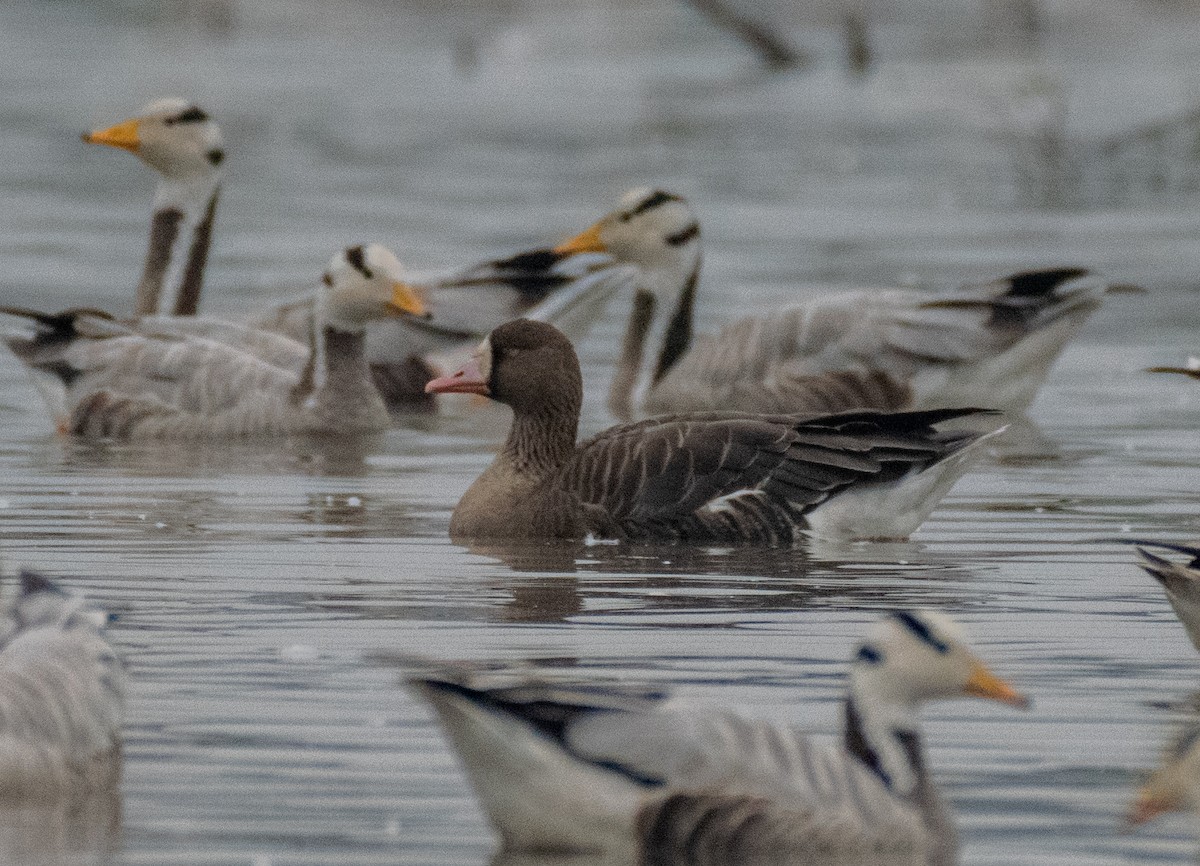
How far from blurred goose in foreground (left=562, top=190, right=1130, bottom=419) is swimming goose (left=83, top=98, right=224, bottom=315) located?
122 inches

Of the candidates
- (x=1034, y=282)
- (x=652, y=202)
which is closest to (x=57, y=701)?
(x=1034, y=282)

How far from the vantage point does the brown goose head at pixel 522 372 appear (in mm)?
12500

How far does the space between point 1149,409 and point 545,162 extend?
1846cm

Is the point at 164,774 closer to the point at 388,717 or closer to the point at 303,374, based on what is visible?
the point at 388,717

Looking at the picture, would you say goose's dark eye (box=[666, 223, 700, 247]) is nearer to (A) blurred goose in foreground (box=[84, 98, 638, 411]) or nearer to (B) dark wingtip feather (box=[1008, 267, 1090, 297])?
(A) blurred goose in foreground (box=[84, 98, 638, 411])

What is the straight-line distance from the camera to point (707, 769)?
6.54 m

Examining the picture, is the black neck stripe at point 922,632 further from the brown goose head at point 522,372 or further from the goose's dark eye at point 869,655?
the brown goose head at point 522,372

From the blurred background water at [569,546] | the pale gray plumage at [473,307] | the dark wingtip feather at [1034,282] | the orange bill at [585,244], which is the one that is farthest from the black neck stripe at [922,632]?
the pale gray plumage at [473,307]

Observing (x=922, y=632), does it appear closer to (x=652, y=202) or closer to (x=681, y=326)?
(x=652, y=202)

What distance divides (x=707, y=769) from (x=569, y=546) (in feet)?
17.9

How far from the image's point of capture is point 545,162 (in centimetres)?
3475

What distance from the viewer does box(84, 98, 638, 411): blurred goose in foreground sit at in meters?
17.9

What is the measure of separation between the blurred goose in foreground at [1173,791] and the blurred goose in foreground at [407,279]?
10.7 metres

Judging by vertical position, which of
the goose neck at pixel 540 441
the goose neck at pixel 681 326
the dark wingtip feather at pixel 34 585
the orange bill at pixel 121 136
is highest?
the orange bill at pixel 121 136
